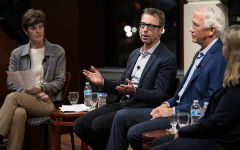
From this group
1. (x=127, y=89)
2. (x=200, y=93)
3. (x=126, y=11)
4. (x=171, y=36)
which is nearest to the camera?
(x=200, y=93)

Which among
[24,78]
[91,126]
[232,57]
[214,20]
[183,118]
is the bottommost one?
[91,126]

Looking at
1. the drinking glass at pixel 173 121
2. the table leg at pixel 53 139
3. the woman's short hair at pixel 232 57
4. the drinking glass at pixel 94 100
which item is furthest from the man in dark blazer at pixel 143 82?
the woman's short hair at pixel 232 57

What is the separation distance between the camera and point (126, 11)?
6.25 m

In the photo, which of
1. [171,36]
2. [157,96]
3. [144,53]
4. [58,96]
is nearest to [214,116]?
[157,96]

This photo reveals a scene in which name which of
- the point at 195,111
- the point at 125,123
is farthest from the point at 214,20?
the point at 125,123

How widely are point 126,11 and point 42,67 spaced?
2.12m

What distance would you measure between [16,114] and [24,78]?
35 centimetres

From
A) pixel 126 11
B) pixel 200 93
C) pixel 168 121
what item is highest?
pixel 126 11

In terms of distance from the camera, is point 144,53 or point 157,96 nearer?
point 157,96

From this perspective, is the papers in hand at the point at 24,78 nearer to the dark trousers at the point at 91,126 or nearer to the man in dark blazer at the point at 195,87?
the dark trousers at the point at 91,126

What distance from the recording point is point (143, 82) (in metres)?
3.75

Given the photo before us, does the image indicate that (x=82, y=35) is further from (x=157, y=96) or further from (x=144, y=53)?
(x=157, y=96)

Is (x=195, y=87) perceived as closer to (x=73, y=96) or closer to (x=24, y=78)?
(x=73, y=96)

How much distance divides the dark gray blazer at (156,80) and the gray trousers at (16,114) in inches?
41.5
